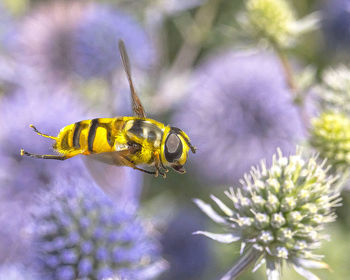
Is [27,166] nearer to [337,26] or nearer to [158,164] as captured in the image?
[158,164]

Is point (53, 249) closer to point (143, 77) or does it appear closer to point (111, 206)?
point (111, 206)

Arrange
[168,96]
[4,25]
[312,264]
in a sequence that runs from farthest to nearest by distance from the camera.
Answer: [4,25] → [168,96] → [312,264]

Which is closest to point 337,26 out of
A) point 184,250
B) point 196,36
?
point 196,36

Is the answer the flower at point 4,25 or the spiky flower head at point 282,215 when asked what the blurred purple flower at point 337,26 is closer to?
the spiky flower head at point 282,215

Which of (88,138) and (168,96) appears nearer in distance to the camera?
(88,138)

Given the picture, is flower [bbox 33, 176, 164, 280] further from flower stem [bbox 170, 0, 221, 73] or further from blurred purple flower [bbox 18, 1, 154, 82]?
flower stem [bbox 170, 0, 221, 73]

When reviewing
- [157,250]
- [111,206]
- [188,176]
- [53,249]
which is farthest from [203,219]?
[53,249]

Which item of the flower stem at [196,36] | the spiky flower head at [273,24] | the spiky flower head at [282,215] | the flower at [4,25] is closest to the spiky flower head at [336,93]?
the spiky flower head at [273,24]
